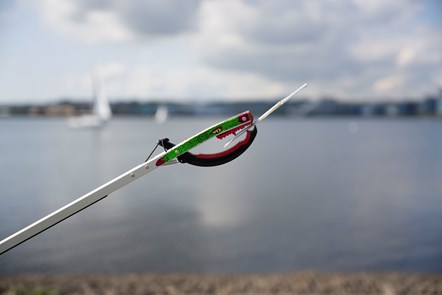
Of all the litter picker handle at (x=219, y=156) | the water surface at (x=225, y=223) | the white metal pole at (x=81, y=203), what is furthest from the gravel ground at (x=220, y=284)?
the litter picker handle at (x=219, y=156)

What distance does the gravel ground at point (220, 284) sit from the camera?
1443cm

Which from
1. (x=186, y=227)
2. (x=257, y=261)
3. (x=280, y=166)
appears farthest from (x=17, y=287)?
(x=280, y=166)

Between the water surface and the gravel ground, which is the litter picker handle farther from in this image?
the gravel ground

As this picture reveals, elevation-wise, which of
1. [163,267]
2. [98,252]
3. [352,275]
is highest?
[98,252]

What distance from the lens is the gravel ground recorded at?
14.4 m

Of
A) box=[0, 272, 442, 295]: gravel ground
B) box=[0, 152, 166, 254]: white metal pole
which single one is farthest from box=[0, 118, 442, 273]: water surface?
box=[0, 152, 166, 254]: white metal pole

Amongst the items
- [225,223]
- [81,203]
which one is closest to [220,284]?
[225,223]

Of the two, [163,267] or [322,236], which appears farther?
[322,236]

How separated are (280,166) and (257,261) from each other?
92.3 feet

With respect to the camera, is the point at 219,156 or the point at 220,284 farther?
the point at 220,284

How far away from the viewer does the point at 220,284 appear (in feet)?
50.7

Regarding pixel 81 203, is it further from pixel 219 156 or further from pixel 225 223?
pixel 225 223

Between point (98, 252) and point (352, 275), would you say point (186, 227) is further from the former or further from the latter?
point (352, 275)

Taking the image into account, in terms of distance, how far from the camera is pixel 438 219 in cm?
2798
